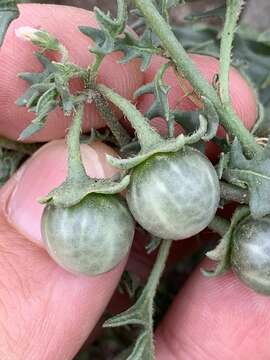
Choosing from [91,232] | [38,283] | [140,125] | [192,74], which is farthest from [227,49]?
[38,283]

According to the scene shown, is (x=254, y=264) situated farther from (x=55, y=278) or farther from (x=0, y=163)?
(x=0, y=163)

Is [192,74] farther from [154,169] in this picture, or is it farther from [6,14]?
[6,14]

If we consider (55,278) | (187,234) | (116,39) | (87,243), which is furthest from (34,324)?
(116,39)

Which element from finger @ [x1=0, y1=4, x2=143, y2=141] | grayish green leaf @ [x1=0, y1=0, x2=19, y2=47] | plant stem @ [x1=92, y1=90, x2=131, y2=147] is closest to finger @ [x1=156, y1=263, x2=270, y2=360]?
plant stem @ [x1=92, y1=90, x2=131, y2=147]

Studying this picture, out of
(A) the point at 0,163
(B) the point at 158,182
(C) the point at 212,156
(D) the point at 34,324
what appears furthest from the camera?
(A) the point at 0,163

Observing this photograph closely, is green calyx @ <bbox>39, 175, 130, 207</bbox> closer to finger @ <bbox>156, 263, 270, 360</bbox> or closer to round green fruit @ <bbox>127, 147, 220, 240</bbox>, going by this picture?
round green fruit @ <bbox>127, 147, 220, 240</bbox>

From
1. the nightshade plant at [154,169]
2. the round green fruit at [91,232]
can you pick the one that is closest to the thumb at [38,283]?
the nightshade plant at [154,169]
